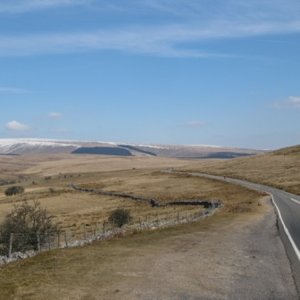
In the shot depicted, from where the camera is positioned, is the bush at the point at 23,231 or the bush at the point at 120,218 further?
the bush at the point at 120,218

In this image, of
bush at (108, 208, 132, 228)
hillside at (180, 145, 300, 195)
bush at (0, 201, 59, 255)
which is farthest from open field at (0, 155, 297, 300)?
hillside at (180, 145, 300, 195)

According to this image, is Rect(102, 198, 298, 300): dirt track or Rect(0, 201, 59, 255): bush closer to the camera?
Rect(102, 198, 298, 300): dirt track

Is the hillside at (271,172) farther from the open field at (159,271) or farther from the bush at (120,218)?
the open field at (159,271)

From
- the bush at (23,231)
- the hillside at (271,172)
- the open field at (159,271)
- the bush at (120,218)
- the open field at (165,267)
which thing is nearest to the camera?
the open field at (159,271)

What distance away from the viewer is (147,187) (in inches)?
4473

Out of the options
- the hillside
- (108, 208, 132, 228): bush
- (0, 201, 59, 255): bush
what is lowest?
(108, 208, 132, 228): bush

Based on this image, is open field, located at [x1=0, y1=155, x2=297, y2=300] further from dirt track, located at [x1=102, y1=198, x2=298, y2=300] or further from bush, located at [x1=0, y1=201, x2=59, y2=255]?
bush, located at [x1=0, y1=201, x2=59, y2=255]

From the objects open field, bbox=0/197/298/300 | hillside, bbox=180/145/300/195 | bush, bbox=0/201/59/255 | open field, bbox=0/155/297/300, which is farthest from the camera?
hillside, bbox=180/145/300/195

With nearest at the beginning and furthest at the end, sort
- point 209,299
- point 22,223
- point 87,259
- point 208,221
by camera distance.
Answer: point 209,299 → point 87,259 → point 208,221 → point 22,223

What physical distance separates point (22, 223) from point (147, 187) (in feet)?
231

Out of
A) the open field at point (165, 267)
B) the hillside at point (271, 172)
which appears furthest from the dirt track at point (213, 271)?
the hillside at point (271, 172)

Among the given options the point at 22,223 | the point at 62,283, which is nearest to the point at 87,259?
the point at 62,283

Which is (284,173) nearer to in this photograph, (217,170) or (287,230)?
(217,170)

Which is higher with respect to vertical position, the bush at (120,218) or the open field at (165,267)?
the open field at (165,267)
